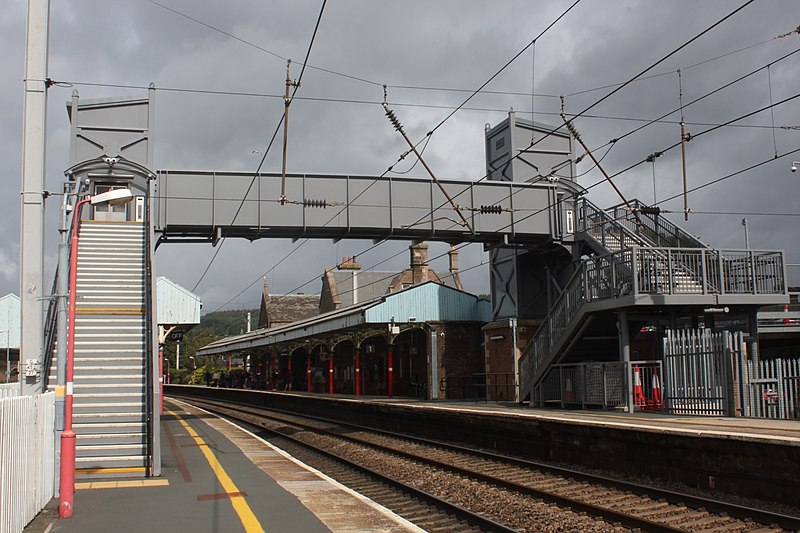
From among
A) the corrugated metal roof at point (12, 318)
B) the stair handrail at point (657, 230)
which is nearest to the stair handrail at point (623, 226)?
the stair handrail at point (657, 230)

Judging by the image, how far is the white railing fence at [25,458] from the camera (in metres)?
7.05

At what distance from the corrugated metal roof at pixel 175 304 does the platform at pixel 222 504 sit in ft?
71.0

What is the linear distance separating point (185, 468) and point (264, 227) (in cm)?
1110

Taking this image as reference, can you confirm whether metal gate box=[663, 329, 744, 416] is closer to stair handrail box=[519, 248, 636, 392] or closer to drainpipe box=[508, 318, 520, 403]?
stair handrail box=[519, 248, 636, 392]

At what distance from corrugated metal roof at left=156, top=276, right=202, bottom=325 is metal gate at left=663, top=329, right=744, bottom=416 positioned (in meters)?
23.8

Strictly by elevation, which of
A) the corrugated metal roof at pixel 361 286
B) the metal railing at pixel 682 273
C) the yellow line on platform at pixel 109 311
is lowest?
the yellow line on platform at pixel 109 311

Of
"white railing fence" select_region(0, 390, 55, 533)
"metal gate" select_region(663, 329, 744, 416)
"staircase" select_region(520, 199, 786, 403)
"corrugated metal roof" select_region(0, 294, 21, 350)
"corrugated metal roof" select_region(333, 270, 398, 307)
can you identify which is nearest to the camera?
"white railing fence" select_region(0, 390, 55, 533)

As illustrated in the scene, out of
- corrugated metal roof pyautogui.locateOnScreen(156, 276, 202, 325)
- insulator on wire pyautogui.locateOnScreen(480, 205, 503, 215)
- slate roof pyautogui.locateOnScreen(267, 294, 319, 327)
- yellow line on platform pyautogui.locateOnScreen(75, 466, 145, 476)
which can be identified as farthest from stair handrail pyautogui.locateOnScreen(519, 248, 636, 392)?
slate roof pyautogui.locateOnScreen(267, 294, 319, 327)

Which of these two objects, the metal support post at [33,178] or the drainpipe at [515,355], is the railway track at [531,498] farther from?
the drainpipe at [515,355]

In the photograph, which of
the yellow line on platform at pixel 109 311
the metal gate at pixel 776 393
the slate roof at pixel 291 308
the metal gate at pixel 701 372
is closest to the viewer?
the metal gate at pixel 776 393

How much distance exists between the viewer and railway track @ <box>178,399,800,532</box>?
8797 millimetres

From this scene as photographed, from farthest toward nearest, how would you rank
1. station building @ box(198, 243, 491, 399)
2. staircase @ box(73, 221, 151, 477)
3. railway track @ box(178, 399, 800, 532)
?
A: station building @ box(198, 243, 491, 399) → staircase @ box(73, 221, 151, 477) → railway track @ box(178, 399, 800, 532)

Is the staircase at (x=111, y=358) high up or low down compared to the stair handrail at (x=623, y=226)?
down

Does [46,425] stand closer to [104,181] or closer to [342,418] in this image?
[104,181]
